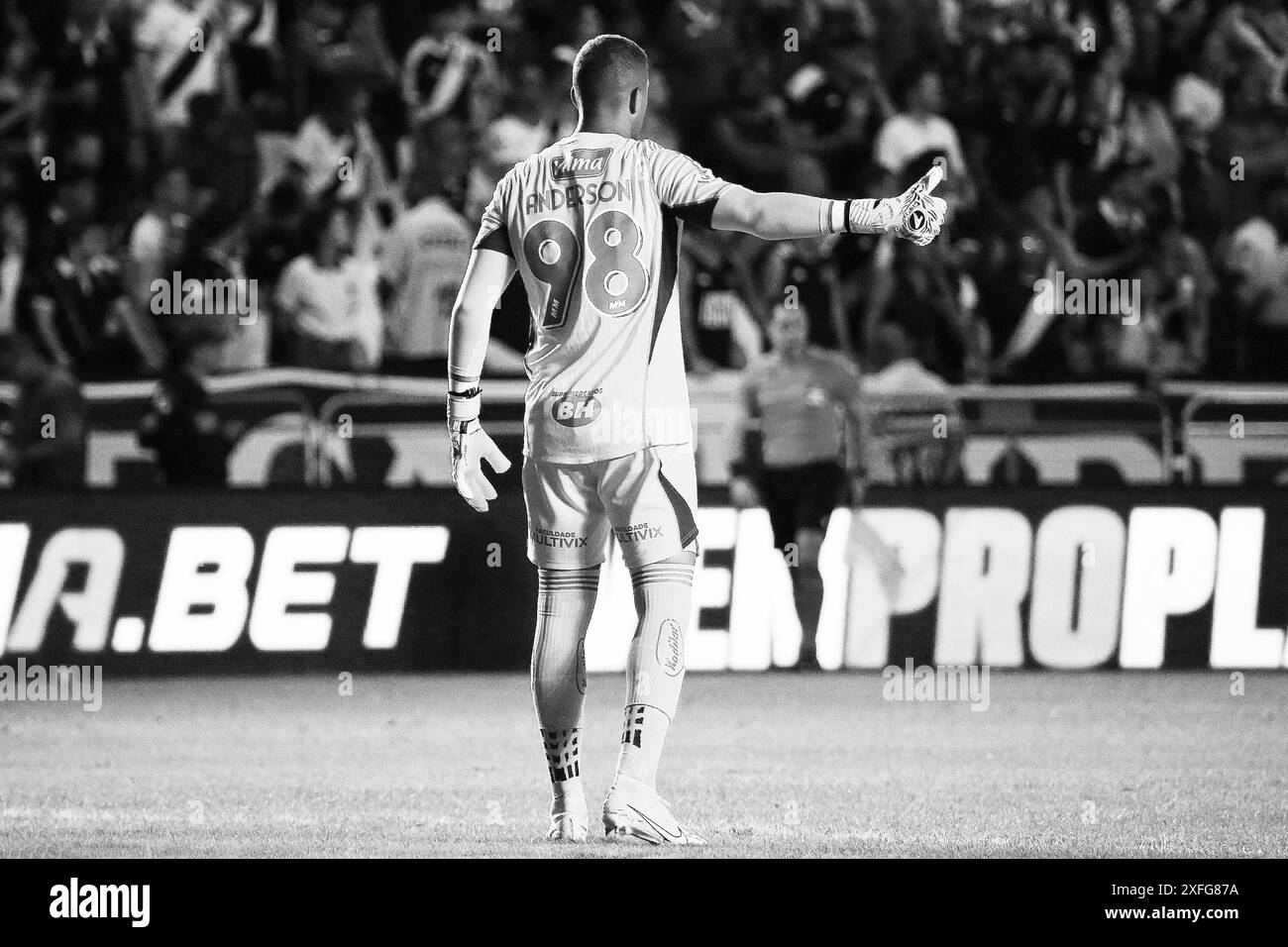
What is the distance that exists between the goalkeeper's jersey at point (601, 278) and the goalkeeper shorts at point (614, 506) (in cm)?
5

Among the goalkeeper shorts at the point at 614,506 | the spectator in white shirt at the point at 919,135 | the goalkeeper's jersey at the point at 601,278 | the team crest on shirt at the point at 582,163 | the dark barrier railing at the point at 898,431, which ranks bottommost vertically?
the dark barrier railing at the point at 898,431

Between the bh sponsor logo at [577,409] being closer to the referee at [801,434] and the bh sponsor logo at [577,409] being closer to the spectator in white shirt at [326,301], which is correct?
the referee at [801,434]

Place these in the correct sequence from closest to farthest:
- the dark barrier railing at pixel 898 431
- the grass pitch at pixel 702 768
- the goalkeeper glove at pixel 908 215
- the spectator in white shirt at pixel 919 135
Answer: the goalkeeper glove at pixel 908 215 → the grass pitch at pixel 702 768 → the dark barrier railing at pixel 898 431 → the spectator in white shirt at pixel 919 135

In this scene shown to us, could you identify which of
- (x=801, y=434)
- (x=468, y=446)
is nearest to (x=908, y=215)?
(x=468, y=446)

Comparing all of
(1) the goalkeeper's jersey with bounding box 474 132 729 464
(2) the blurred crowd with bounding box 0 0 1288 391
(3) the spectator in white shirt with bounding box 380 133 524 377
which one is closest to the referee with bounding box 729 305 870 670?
(2) the blurred crowd with bounding box 0 0 1288 391

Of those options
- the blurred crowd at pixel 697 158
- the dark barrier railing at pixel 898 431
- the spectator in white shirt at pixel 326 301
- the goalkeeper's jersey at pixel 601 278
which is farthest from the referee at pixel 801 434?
the goalkeeper's jersey at pixel 601 278

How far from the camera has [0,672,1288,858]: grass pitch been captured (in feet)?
23.3

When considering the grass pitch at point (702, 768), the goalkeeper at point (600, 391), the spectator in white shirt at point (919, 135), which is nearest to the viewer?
the goalkeeper at point (600, 391)

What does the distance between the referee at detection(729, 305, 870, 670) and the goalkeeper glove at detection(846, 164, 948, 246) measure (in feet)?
22.8

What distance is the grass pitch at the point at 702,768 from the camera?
710 cm

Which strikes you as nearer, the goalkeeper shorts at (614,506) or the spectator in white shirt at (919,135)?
the goalkeeper shorts at (614,506)

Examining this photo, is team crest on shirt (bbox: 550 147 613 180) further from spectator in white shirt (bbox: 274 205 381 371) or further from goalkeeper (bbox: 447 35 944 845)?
spectator in white shirt (bbox: 274 205 381 371)
